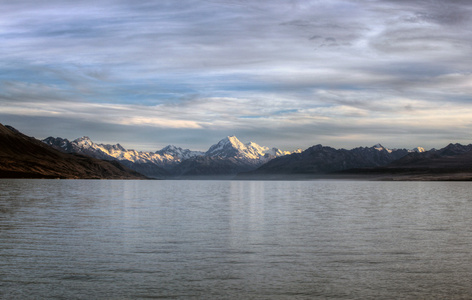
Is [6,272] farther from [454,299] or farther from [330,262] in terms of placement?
[454,299]

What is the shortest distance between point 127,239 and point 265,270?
15253mm

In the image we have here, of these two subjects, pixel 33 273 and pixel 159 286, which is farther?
pixel 33 273

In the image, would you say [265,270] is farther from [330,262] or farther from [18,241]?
[18,241]

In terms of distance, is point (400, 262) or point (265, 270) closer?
point (265, 270)

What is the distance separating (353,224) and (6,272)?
34.6m

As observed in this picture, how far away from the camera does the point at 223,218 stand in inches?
2116

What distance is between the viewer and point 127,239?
118 feet

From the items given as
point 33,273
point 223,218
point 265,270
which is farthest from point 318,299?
point 223,218

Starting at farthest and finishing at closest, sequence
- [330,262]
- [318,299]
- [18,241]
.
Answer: [18,241] < [330,262] < [318,299]

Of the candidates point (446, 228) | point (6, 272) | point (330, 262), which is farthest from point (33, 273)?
point (446, 228)

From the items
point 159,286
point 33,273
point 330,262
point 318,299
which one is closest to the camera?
point 318,299

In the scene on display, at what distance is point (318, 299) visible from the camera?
19.5 meters

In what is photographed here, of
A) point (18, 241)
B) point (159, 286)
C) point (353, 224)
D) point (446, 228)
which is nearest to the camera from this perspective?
point (159, 286)

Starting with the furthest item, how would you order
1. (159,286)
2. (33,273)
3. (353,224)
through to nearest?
(353,224)
(33,273)
(159,286)
